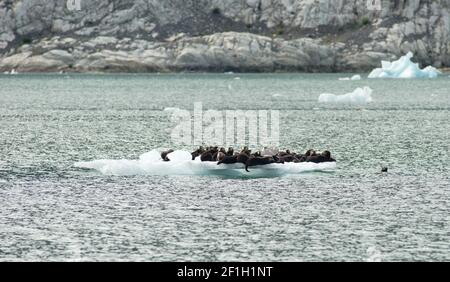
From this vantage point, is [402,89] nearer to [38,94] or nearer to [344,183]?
[38,94]

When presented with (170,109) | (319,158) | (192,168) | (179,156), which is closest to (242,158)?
(192,168)

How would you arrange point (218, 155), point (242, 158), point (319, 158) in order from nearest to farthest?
point (242, 158), point (218, 155), point (319, 158)

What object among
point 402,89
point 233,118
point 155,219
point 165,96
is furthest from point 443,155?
point 402,89

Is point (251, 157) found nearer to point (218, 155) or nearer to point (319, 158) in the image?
point (218, 155)

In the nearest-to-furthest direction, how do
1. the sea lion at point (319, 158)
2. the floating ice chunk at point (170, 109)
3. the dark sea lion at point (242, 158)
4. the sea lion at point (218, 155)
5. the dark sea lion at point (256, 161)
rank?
the dark sea lion at point (256, 161)
the dark sea lion at point (242, 158)
the sea lion at point (218, 155)
the sea lion at point (319, 158)
the floating ice chunk at point (170, 109)

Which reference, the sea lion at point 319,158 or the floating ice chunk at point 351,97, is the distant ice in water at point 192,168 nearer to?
the sea lion at point 319,158

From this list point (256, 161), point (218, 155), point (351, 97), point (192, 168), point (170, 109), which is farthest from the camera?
point (351, 97)

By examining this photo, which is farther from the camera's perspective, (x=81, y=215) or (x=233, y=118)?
(x=233, y=118)

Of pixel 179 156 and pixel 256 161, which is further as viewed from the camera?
pixel 179 156

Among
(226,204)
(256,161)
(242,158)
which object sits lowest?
(226,204)

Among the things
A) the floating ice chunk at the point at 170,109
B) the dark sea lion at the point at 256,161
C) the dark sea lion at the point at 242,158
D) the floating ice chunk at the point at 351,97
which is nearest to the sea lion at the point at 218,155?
the dark sea lion at the point at 242,158
